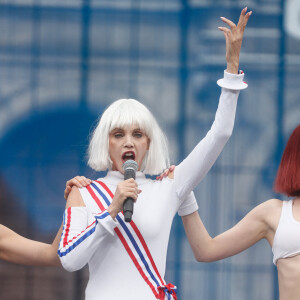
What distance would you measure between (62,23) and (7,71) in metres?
0.49

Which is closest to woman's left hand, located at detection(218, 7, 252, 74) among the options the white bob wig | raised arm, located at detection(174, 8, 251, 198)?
raised arm, located at detection(174, 8, 251, 198)

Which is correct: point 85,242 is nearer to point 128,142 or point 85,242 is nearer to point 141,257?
point 141,257

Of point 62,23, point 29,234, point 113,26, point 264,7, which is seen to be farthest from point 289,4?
point 29,234

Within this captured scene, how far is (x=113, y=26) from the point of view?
4578mm

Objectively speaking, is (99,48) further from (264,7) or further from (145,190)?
(145,190)

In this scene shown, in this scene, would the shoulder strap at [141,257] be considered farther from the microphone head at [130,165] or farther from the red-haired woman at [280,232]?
the red-haired woman at [280,232]

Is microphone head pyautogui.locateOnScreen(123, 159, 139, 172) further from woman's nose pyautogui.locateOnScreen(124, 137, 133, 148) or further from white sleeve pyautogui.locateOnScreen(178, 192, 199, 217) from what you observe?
white sleeve pyautogui.locateOnScreen(178, 192, 199, 217)

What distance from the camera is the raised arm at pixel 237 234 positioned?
2.78 meters

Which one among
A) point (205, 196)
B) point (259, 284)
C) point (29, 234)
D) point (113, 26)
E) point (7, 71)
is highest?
point (113, 26)

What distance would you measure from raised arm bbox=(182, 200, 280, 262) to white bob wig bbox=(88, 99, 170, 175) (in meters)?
0.29

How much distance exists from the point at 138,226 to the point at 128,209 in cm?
24

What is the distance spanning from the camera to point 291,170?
2.70m

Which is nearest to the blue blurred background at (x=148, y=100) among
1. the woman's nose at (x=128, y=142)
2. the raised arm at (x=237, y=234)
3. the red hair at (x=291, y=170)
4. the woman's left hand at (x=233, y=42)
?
the raised arm at (x=237, y=234)

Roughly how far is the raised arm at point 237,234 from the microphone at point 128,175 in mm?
438
